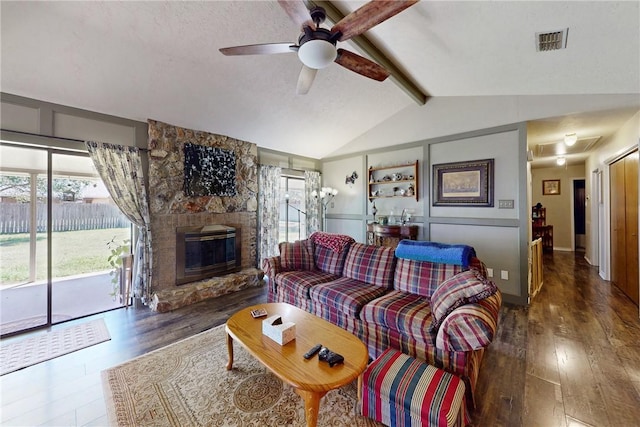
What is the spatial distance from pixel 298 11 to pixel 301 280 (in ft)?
8.40

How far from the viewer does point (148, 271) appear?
350cm

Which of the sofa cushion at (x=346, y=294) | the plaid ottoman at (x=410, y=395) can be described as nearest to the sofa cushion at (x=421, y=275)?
the sofa cushion at (x=346, y=294)

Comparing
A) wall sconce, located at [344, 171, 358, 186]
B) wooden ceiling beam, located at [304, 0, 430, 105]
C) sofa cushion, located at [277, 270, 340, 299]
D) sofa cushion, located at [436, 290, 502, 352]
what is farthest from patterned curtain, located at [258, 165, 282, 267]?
sofa cushion, located at [436, 290, 502, 352]

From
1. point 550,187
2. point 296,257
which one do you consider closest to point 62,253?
point 296,257

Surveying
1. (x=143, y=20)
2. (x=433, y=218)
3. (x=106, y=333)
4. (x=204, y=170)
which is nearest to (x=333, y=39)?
(x=143, y=20)

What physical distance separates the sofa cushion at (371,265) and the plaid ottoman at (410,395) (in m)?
1.20

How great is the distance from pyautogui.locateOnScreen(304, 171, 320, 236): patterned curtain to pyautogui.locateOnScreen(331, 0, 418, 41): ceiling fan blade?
3999 millimetres

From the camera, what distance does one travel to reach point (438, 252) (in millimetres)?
2541

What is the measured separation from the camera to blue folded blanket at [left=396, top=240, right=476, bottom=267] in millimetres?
2420

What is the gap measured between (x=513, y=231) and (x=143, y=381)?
4605mm

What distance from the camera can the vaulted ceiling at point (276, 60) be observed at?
2102 millimetres

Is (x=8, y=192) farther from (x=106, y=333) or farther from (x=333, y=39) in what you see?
(x=333, y=39)

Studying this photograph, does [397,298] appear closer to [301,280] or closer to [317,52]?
[301,280]

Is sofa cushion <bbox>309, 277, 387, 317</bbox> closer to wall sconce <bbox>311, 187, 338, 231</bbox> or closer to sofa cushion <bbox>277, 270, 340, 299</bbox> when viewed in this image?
sofa cushion <bbox>277, 270, 340, 299</bbox>
